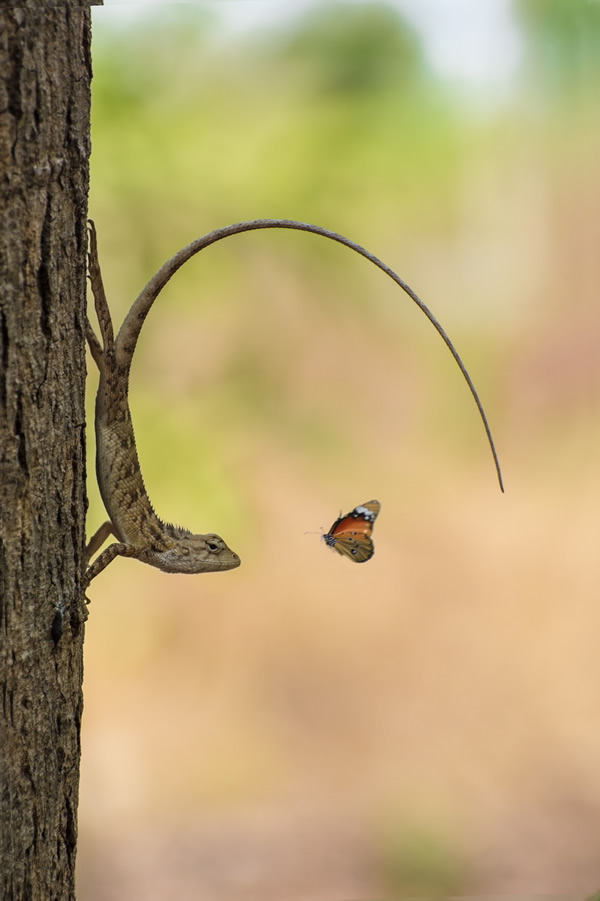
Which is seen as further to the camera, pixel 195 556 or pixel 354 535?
pixel 195 556

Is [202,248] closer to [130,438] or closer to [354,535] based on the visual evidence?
[130,438]

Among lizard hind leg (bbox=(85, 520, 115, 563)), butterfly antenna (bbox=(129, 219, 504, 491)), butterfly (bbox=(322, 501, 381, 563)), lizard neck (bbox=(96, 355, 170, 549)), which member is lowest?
butterfly (bbox=(322, 501, 381, 563))

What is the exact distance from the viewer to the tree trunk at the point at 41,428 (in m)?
0.97

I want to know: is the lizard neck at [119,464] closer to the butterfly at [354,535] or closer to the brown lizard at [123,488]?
the brown lizard at [123,488]

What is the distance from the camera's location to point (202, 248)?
3.97ft

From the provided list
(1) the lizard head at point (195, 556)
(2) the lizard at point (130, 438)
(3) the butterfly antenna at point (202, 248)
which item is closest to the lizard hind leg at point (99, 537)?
(2) the lizard at point (130, 438)

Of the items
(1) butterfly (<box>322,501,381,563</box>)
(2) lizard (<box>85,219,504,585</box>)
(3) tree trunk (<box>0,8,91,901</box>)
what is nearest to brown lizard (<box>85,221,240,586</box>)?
(2) lizard (<box>85,219,504,585</box>)

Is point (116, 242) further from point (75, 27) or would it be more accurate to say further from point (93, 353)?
point (75, 27)

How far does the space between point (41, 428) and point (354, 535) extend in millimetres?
523

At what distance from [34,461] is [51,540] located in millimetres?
107

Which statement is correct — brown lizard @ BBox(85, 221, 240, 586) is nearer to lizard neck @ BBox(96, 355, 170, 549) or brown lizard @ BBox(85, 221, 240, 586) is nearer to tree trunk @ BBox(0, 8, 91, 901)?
lizard neck @ BBox(96, 355, 170, 549)

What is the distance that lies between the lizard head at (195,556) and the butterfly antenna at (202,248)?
1.43 feet

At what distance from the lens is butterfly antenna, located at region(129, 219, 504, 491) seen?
115 cm

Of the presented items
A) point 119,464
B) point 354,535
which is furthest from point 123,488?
point 354,535
